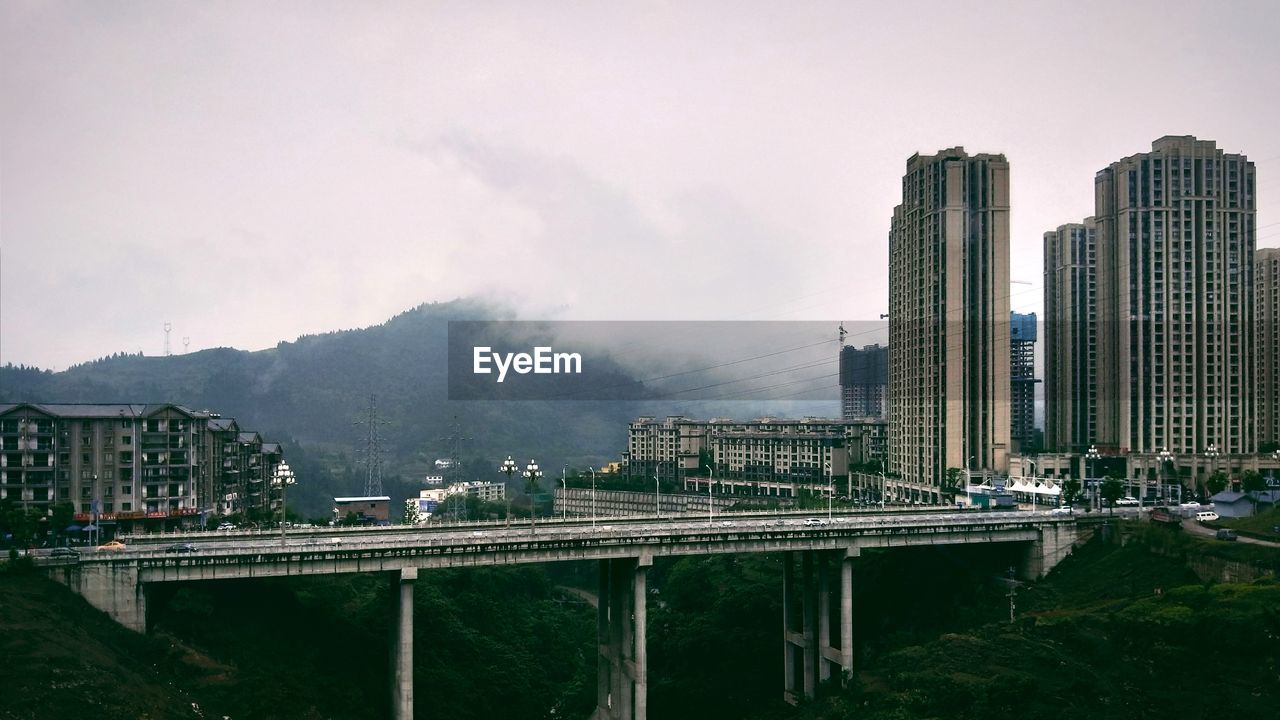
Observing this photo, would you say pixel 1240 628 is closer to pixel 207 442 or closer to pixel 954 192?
pixel 954 192

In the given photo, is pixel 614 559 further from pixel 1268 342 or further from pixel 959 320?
pixel 1268 342

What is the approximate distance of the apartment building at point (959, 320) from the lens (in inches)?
4210

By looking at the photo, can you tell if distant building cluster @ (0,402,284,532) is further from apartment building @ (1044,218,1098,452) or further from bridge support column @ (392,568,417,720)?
apartment building @ (1044,218,1098,452)

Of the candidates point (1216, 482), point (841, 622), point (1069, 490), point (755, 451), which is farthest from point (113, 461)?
point (1216, 482)

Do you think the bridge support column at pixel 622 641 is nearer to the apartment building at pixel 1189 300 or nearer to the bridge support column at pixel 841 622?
the bridge support column at pixel 841 622

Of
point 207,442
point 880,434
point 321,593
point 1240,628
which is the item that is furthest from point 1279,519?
point 207,442

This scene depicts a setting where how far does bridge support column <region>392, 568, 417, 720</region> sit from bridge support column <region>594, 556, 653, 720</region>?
1283 cm

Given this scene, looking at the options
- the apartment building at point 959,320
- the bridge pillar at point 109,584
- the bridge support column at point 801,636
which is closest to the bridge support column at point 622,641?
the bridge support column at point 801,636

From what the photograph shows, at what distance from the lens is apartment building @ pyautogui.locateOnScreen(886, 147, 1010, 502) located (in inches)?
4210

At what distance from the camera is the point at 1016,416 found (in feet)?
574

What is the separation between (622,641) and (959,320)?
66792 millimetres

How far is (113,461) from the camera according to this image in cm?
8106

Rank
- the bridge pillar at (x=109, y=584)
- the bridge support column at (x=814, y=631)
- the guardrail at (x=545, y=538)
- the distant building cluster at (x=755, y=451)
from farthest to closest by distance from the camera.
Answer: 1. the distant building cluster at (x=755, y=451)
2. the bridge support column at (x=814, y=631)
3. the guardrail at (x=545, y=538)
4. the bridge pillar at (x=109, y=584)

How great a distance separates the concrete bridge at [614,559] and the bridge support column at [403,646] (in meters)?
0.07
